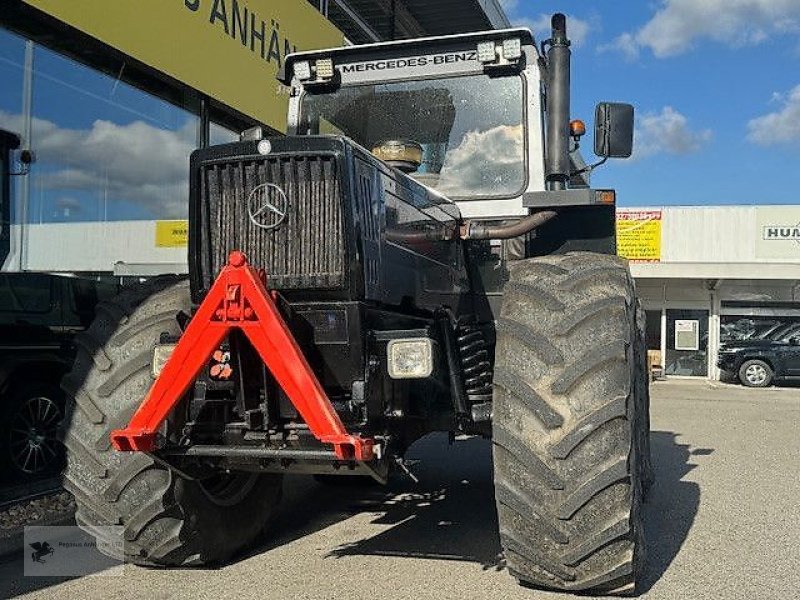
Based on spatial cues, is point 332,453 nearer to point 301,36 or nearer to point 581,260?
point 581,260

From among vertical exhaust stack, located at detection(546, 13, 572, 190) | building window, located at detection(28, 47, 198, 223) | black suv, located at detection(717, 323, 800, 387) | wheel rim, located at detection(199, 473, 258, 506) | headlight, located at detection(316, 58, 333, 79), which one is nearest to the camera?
wheel rim, located at detection(199, 473, 258, 506)

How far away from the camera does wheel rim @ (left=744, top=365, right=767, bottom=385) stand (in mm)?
21156

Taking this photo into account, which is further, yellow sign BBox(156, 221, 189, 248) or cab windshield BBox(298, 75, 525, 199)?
yellow sign BBox(156, 221, 189, 248)

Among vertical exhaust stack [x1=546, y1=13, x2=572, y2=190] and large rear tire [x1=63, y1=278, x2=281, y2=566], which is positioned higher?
vertical exhaust stack [x1=546, y1=13, x2=572, y2=190]

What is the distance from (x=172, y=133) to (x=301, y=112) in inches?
146

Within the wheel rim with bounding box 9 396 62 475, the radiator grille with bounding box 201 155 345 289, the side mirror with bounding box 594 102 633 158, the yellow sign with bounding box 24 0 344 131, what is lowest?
the wheel rim with bounding box 9 396 62 475

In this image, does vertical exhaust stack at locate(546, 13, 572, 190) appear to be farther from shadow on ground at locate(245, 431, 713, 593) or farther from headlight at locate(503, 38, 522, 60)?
shadow on ground at locate(245, 431, 713, 593)

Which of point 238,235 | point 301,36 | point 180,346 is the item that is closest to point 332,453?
point 180,346

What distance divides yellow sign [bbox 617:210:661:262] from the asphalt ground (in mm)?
14853

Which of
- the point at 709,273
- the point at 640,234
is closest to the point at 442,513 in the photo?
the point at 709,273

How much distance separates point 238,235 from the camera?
12.8ft

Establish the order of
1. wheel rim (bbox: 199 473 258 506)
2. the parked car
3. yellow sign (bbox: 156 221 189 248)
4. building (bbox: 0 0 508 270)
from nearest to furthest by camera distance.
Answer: wheel rim (bbox: 199 473 258 506), the parked car, building (bbox: 0 0 508 270), yellow sign (bbox: 156 221 189 248)

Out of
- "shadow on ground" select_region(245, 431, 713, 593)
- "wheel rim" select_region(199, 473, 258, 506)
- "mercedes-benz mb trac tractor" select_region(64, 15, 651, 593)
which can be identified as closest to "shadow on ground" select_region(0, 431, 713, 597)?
"shadow on ground" select_region(245, 431, 713, 593)

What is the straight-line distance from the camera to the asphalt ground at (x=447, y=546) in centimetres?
402
